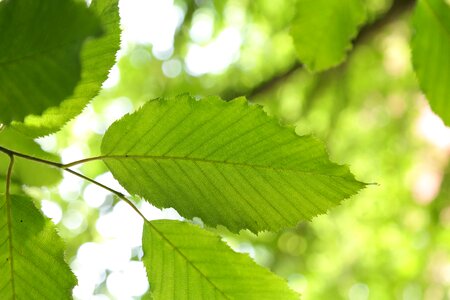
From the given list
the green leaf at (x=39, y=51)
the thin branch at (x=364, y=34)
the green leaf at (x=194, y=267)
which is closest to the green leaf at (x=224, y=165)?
the green leaf at (x=194, y=267)

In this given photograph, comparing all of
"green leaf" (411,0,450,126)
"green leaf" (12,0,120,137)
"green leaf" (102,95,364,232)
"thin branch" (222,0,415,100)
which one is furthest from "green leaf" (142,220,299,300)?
"thin branch" (222,0,415,100)

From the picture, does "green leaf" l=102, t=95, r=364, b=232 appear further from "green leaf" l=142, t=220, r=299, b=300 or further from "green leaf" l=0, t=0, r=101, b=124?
"green leaf" l=0, t=0, r=101, b=124

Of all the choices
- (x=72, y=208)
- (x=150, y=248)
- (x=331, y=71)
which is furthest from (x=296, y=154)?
(x=72, y=208)

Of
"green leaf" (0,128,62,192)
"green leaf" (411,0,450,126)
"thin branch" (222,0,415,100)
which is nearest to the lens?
"green leaf" (0,128,62,192)

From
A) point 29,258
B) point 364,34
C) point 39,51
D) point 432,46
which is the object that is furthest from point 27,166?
point 364,34

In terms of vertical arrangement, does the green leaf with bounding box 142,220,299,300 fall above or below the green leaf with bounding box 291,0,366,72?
below

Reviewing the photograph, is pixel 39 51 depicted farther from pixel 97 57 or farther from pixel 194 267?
pixel 194 267

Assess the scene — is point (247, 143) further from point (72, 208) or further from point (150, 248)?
point (72, 208)

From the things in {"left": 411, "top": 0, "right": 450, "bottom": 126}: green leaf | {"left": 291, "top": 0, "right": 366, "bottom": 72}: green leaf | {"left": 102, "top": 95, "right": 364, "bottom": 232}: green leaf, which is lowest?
{"left": 102, "top": 95, "right": 364, "bottom": 232}: green leaf
